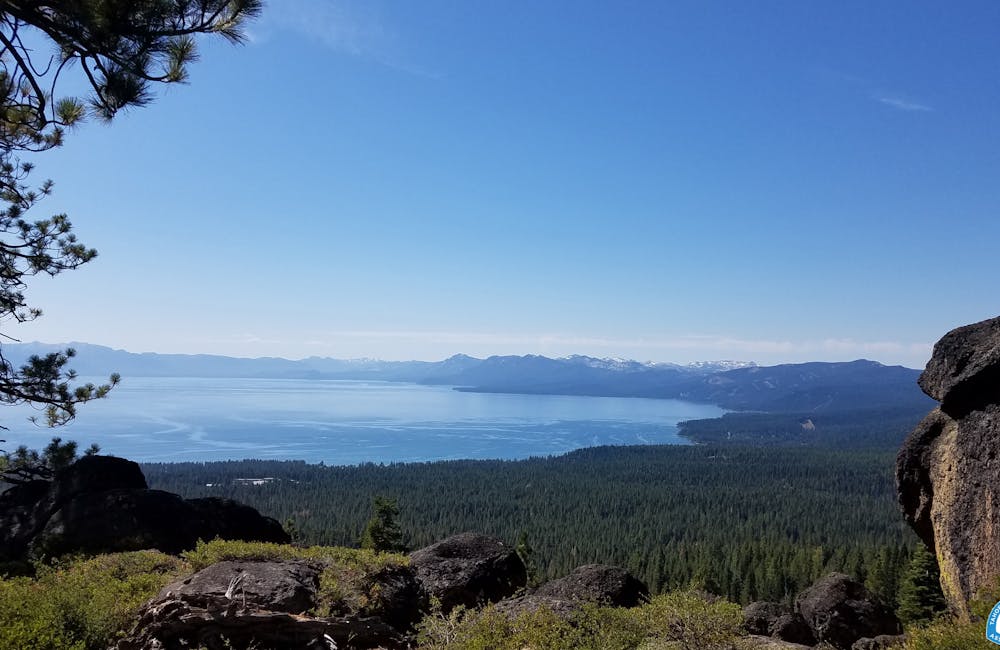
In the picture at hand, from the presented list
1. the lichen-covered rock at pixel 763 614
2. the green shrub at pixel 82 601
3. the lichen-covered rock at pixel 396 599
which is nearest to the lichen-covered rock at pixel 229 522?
the green shrub at pixel 82 601

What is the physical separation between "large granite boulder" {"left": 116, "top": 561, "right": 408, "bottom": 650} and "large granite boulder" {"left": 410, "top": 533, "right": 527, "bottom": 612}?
111 inches

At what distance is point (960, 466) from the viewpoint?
7.72 meters

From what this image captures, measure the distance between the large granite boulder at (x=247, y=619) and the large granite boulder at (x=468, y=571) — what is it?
9.26 feet

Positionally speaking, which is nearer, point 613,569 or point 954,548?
point 954,548

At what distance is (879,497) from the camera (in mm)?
113312

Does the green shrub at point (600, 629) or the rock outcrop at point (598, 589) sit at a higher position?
the green shrub at point (600, 629)

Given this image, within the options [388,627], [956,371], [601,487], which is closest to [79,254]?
[388,627]

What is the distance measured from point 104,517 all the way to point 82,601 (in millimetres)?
5992

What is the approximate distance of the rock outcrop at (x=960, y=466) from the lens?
7102 millimetres

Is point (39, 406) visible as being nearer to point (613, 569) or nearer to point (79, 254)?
point (79, 254)

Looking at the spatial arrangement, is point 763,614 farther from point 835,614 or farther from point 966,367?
point 966,367

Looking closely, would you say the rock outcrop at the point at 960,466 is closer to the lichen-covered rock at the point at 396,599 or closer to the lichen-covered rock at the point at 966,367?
the lichen-covered rock at the point at 966,367

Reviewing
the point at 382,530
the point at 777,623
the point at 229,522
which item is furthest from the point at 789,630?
the point at 382,530

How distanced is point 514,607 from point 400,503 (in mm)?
95763
